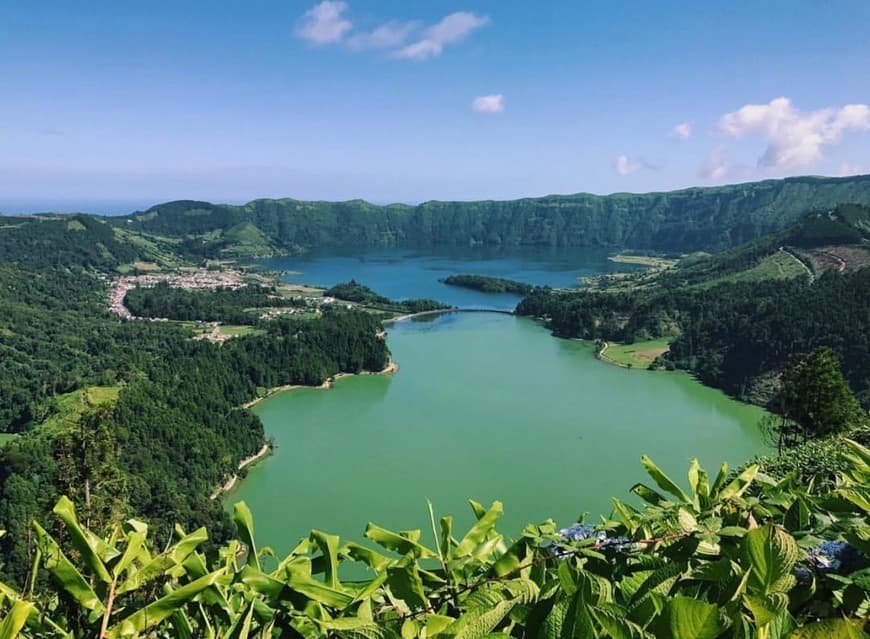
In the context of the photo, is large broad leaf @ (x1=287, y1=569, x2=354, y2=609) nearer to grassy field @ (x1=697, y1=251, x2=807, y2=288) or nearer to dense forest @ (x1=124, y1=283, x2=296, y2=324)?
dense forest @ (x1=124, y1=283, x2=296, y2=324)

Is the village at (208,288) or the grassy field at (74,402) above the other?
the village at (208,288)

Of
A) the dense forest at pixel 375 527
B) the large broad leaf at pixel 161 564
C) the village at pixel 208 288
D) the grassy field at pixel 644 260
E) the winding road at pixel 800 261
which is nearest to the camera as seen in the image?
the dense forest at pixel 375 527

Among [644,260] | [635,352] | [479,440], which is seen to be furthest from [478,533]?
[644,260]

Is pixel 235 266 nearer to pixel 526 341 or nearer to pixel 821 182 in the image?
pixel 526 341

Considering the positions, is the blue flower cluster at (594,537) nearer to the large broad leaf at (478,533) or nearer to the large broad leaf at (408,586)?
the large broad leaf at (478,533)

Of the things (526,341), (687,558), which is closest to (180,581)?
(687,558)

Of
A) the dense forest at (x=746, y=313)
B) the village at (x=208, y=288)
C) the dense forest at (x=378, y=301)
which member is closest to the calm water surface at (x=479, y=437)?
the dense forest at (x=746, y=313)
